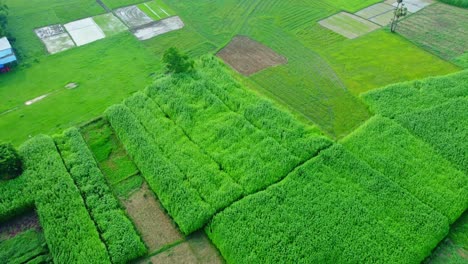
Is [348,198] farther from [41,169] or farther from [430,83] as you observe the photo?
[41,169]

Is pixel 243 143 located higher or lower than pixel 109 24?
lower

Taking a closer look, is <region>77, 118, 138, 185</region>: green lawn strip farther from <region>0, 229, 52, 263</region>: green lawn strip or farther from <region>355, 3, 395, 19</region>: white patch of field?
<region>355, 3, 395, 19</region>: white patch of field

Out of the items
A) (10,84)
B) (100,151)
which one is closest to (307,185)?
(100,151)

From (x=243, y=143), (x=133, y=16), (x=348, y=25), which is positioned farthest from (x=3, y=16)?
(x=348, y=25)

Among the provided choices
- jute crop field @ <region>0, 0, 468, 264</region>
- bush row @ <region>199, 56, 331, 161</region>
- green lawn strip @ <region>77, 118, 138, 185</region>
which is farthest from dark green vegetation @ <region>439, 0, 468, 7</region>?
green lawn strip @ <region>77, 118, 138, 185</region>

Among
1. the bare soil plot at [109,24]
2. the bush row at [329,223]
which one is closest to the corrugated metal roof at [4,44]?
the bare soil plot at [109,24]

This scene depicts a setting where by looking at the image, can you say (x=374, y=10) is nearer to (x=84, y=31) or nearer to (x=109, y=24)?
(x=109, y=24)
